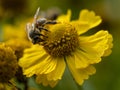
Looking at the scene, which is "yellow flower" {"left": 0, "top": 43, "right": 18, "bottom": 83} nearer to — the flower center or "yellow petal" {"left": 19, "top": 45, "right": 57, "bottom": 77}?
"yellow petal" {"left": 19, "top": 45, "right": 57, "bottom": 77}

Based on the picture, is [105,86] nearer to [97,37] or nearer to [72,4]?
[97,37]

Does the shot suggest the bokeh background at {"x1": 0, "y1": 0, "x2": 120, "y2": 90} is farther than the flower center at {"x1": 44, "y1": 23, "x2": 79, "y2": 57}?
Yes

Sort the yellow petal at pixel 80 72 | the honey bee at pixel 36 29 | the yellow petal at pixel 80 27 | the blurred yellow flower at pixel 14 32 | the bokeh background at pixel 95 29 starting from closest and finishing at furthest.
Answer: the yellow petal at pixel 80 72 < the honey bee at pixel 36 29 < the yellow petal at pixel 80 27 < the bokeh background at pixel 95 29 < the blurred yellow flower at pixel 14 32

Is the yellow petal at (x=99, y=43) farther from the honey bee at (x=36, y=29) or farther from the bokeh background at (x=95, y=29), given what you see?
the bokeh background at (x=95, y=29)

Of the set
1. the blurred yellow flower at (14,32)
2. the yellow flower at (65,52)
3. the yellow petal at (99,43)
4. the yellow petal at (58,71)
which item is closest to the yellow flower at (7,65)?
the yellow flower at (65,52)

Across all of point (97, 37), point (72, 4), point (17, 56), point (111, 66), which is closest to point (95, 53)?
point (97, 37)

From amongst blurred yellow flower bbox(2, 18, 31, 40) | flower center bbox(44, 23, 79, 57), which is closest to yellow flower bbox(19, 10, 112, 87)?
flower center bbox(44, 23, 79, 57)
